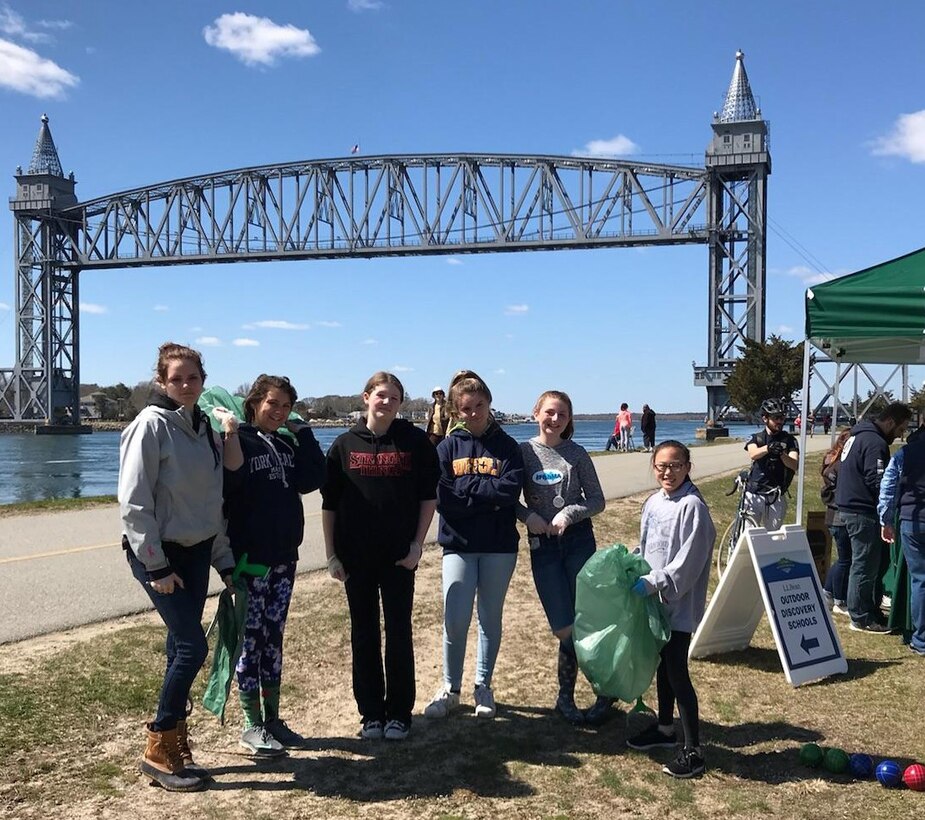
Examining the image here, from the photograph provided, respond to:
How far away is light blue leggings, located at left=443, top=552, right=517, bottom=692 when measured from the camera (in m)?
4.70

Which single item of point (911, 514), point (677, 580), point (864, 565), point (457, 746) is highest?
point (911, 514)

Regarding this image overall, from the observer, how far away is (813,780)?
3965mm

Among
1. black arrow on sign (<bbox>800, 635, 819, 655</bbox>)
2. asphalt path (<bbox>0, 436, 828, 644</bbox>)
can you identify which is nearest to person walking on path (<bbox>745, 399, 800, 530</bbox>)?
asphalt path (<bbox>0, 436, 828, 644</bbox>)

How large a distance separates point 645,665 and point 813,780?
85cm

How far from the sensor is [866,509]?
258 inches

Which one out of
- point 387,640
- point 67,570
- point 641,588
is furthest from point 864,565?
point 67,570

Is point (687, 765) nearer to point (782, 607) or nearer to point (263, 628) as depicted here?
point (782, 607)

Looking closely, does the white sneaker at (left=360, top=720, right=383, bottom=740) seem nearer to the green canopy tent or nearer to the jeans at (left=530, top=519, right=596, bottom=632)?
the jeans at (left=530, top=519, right=596, bottom=632)

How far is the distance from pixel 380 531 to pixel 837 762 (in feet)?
7.59

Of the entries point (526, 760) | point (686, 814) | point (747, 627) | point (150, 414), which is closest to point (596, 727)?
point (526, 760)

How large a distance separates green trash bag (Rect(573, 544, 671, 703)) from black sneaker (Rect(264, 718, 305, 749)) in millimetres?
1431

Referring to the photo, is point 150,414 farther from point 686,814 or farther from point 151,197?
point 151,197

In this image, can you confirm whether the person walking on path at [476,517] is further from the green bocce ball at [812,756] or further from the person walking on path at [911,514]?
the person walking on path at [911,514]

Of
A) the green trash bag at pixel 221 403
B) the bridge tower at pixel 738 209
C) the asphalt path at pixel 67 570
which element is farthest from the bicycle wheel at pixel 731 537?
the bridge tower at pixel 738 209
